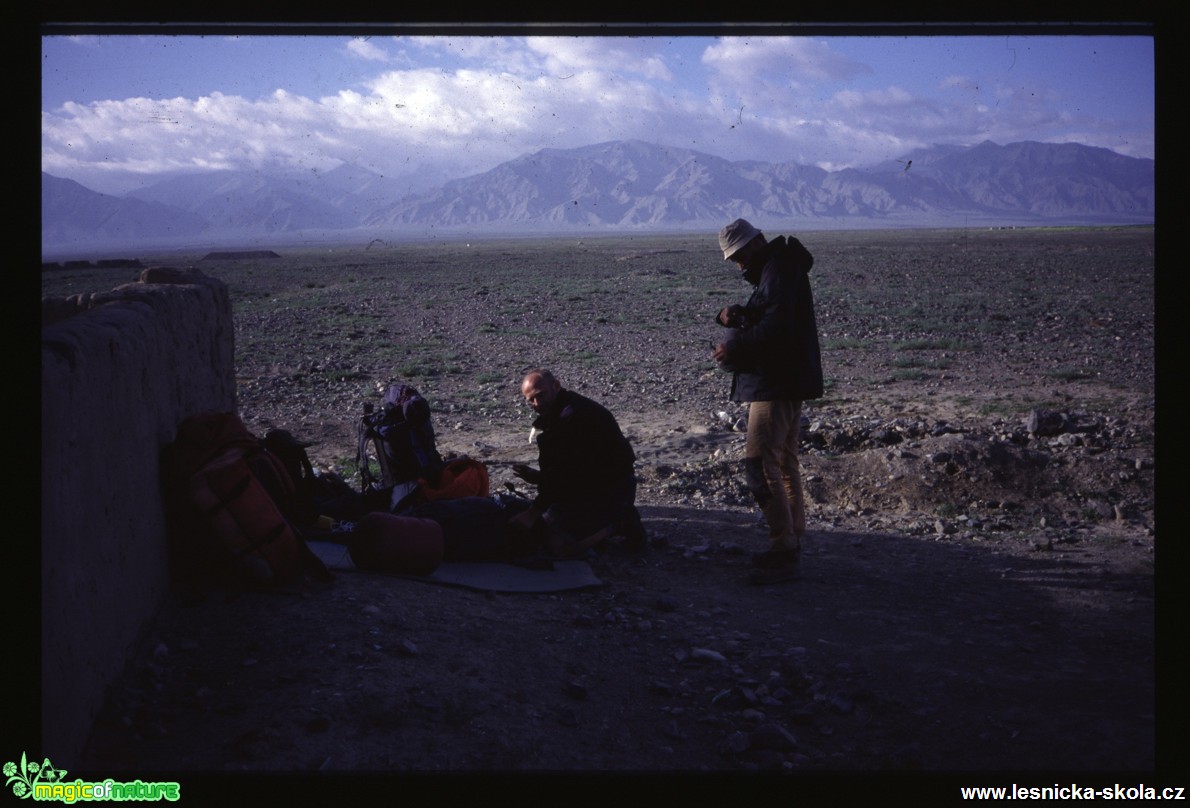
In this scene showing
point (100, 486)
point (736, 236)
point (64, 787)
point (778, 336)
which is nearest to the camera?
point (64, 787)

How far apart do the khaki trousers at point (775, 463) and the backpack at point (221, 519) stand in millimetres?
2388

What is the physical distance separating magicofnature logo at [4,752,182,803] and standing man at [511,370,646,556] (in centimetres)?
274

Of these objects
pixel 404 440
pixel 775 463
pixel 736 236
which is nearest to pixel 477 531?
pixel 404 440

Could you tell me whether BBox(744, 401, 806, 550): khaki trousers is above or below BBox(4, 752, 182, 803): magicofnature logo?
above

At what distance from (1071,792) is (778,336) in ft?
8.45

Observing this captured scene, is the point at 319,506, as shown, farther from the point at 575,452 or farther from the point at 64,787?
the point at 64,787

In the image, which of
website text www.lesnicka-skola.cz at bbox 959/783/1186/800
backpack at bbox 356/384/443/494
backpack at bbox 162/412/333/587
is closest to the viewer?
website text www.lesnicka-skola.cz at bbox 959/783/1186/800

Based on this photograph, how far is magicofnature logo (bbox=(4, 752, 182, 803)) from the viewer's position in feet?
8.18

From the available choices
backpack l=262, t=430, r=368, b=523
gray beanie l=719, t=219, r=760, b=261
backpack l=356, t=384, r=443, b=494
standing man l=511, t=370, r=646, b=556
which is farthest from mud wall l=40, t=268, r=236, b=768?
gray beanie l=719, t=219, r=760, b=261

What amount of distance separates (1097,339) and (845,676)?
41.6ft

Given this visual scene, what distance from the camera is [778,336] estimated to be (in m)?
4.89

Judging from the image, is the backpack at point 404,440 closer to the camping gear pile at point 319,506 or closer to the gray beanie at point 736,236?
the camping gear pile at point 319,506

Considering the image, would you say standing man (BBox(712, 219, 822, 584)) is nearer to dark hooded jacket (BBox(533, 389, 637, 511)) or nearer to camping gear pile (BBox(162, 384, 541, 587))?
dark hooded jacket (BBox(533, 389, 637, 511))

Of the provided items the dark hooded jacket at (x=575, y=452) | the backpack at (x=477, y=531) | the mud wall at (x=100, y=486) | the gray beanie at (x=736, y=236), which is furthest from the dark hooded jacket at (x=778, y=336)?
the mud wall at (x=100, y=486)
